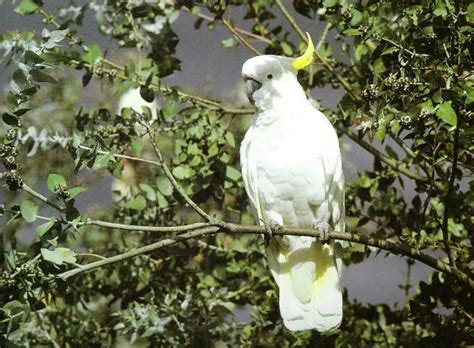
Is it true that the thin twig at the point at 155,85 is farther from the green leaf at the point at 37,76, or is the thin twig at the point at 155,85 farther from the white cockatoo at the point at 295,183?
the green leaf at the point at 37,76

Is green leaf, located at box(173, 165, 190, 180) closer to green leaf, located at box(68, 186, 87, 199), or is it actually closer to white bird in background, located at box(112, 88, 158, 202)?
white bird in background, located at box(112, 88, 158, 202)

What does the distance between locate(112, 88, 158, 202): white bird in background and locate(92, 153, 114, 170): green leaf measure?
0.52m

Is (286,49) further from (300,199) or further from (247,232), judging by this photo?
(247,232)

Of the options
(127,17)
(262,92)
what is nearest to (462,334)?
(262,92)

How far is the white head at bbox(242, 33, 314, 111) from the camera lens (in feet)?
4.96

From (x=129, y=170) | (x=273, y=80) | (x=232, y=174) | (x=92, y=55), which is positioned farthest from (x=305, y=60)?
(x=129, y=170)

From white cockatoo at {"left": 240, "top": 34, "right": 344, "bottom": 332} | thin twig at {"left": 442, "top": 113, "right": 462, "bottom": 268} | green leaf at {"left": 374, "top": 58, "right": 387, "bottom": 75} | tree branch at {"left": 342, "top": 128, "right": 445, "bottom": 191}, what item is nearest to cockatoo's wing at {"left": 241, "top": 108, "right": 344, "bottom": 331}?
white cockatoo at {"left": 240, "top": 34, "right": 344, "bottom": 332}

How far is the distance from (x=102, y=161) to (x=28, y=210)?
0.45 feet

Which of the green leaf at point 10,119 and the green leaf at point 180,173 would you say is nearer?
the green leaf at point 10,119

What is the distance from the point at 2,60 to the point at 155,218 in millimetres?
553

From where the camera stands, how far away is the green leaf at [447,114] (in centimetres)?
96

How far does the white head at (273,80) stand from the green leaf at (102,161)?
17.4 inches

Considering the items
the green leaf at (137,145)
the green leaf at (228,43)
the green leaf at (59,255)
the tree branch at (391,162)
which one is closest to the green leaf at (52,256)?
the green leaf at (59,255)

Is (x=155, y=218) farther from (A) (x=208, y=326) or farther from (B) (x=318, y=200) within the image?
(B) (x=318, y=200)
